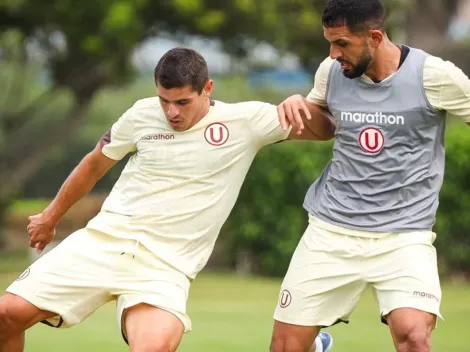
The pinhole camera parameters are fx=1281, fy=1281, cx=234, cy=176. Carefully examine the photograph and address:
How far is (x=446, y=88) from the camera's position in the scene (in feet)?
23.5

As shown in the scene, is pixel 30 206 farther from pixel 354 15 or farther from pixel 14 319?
pixel 354 15

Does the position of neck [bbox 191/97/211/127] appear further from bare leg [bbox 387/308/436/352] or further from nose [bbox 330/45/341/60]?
bare leg [bbox 387/308/436/352]

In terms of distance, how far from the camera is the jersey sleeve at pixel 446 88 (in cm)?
716

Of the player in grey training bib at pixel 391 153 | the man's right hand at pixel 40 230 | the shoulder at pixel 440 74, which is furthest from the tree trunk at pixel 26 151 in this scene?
the shoulder at pixel 440 74

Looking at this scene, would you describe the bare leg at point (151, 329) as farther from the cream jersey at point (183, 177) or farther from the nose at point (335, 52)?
the nose at point (335, 52)

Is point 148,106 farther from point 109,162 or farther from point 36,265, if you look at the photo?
point 36,265

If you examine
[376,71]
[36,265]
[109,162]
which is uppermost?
Answer: [376,71]

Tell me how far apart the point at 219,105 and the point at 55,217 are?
119cm

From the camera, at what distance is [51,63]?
21.6 metres

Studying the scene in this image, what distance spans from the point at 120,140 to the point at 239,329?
204 inches

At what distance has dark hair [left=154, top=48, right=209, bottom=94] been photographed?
7.18 m

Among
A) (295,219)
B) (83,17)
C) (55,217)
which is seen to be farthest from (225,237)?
(55,217)

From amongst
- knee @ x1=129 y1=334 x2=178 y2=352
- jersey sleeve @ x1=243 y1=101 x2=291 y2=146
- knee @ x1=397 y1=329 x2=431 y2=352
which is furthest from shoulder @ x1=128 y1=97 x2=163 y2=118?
knee @ x1=397 y1=329 x2=431 y2=352

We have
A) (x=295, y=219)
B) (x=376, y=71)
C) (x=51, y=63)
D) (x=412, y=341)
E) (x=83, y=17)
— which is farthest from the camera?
(x=51, y=63)
